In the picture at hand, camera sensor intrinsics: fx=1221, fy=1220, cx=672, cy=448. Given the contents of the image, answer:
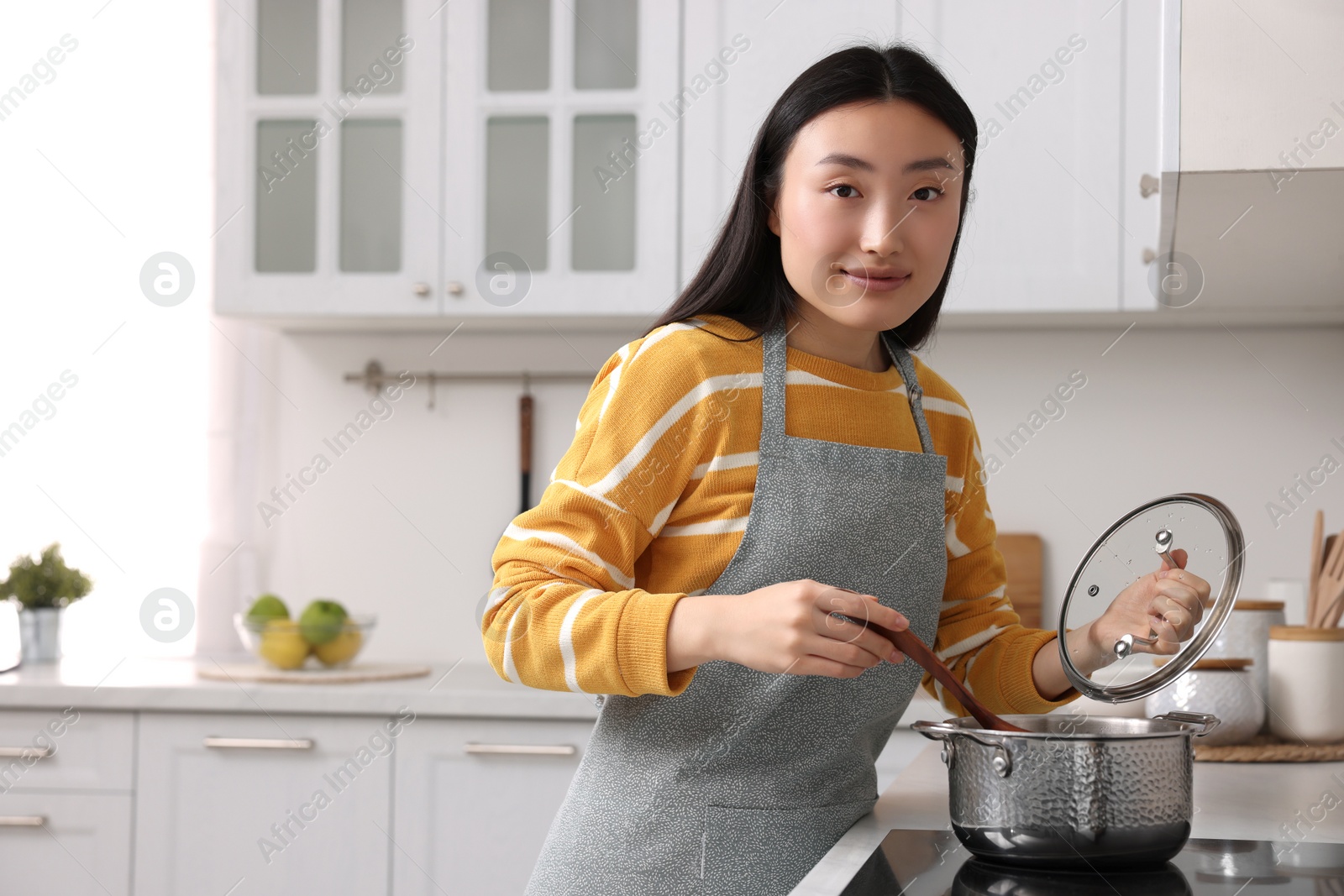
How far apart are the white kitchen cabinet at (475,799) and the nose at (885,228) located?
1148 millimetres

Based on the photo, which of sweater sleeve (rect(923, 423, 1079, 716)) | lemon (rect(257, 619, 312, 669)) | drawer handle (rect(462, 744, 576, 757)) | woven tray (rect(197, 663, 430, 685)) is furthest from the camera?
lemon (rect(257, 619, 312, 669))

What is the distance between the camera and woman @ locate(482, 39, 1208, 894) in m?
0.84

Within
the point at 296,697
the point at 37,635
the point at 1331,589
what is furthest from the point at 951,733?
the point at 37,635

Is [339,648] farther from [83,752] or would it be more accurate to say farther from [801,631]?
[801,631]

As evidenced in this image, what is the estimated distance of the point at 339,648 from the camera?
206 cm

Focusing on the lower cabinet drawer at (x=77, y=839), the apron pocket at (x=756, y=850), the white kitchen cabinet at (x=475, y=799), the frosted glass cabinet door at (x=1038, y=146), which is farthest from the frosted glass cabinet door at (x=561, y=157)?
the apron pocket at (x=756, y=850)

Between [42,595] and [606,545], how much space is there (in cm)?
173

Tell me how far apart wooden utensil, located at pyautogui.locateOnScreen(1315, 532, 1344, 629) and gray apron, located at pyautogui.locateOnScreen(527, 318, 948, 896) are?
26.4 inches

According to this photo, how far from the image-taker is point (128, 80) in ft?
8.18

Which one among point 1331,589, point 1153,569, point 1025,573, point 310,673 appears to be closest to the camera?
point 1153,569

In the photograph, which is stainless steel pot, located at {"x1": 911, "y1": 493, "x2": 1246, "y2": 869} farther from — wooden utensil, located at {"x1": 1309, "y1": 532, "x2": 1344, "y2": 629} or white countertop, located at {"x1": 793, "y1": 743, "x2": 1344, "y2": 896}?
wooden utensil, located at {"x1": 1309, "y1": 532, "x2": 1344, "y2": 629}

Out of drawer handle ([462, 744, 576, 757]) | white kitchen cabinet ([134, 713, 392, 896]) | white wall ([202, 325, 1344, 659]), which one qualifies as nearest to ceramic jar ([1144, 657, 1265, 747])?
drawer handle ([462, 744, 576, 757])

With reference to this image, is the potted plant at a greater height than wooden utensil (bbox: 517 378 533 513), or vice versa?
wooden utensil (bbox: 517 378 533 513)

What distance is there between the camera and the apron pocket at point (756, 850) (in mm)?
847
